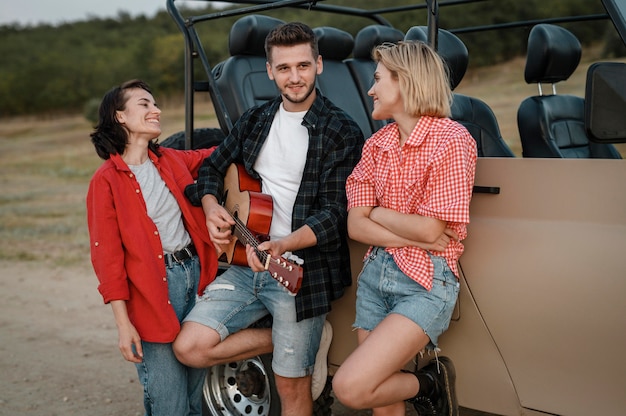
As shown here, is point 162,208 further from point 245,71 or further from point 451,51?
point 451,51

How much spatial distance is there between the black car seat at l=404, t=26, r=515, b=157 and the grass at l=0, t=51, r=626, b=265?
339mm

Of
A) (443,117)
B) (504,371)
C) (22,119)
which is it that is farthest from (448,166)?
(22,119)

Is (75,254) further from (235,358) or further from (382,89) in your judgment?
(382,89)

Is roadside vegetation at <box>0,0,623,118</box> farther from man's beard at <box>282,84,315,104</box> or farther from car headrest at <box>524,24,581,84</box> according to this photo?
man's beard at <box>282,84,315,104</box>

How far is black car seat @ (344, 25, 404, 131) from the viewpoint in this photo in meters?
4.93

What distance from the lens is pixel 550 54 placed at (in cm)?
408

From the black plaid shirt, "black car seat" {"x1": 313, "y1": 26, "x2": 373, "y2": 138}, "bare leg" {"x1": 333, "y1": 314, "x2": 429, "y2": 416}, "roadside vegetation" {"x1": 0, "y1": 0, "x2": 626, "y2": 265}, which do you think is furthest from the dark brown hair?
"roadside vegetation" {"x1": 0, "y1": 0, "x2": 626, "y2": 265}

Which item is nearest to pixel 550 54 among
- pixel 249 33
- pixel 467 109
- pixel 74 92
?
pixel 467 109

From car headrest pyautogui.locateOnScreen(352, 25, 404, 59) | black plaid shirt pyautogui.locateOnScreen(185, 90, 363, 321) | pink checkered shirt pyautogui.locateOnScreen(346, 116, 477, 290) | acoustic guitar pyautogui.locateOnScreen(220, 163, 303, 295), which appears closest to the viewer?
pink checkered shirt pyautogui.locateOnScreen(346, 116, 477, 290)

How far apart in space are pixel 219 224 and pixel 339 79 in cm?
210

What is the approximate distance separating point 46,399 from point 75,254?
515cm

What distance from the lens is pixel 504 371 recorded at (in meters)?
2.75

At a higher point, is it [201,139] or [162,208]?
[201,139]

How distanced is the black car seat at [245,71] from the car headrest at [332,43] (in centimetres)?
58
